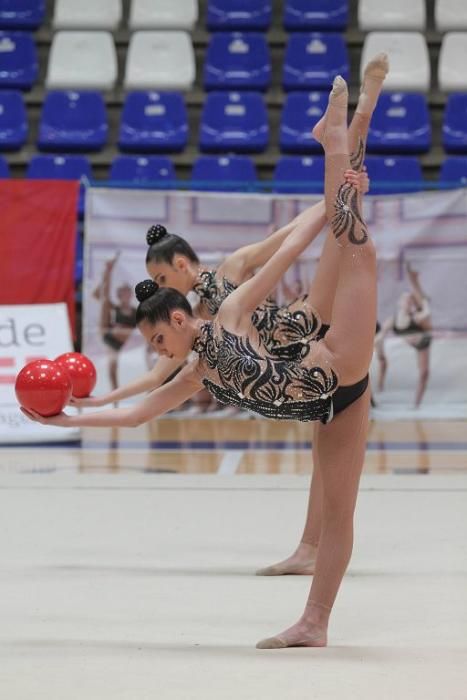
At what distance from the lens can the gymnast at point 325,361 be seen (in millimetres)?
3340

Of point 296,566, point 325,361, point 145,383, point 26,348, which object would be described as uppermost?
point 325,361

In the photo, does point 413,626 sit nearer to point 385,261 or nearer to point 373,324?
point 373,324

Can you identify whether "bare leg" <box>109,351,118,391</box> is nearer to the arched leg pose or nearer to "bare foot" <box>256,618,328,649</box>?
the arched leg pose

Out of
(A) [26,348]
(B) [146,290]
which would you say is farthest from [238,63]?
(B) [146,290]

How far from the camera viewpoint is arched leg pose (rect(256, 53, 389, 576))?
358cm

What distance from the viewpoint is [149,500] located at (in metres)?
5.64

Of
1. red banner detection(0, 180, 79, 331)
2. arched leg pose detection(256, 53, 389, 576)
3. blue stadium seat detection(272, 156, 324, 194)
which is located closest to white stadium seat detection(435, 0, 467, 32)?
blue stadium seat detection(272, 156, 324, 194)

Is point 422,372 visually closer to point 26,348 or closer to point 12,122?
point 26,348

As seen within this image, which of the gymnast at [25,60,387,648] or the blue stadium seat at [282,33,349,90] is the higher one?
the blue stadium seat at [282,33,349,90]

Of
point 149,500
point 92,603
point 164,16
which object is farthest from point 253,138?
point 92,603

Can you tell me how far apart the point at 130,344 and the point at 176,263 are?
4441mm

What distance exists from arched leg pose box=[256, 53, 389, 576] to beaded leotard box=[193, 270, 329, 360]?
0.05m

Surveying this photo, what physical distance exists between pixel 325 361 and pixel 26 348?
5.20 metres

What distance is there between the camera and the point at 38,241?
30.2ft
